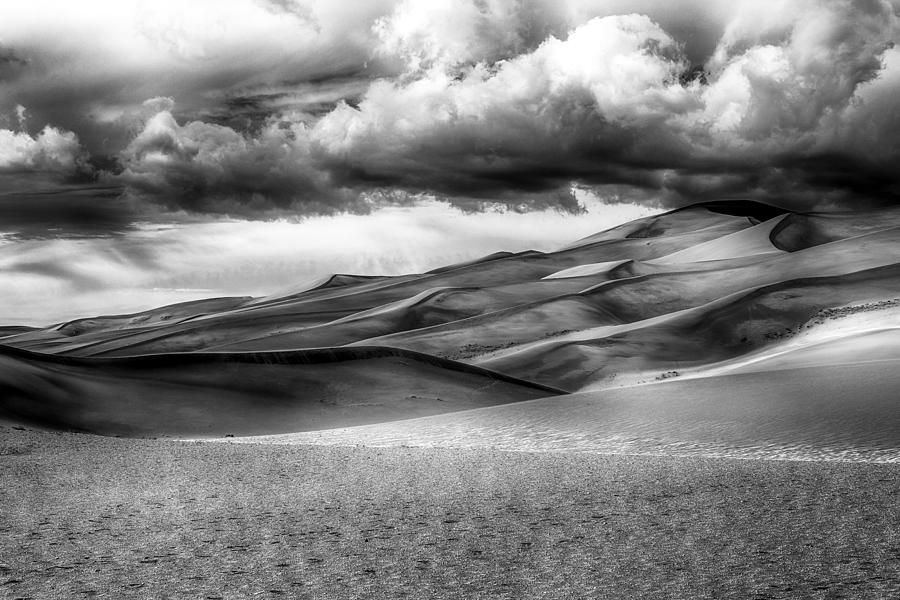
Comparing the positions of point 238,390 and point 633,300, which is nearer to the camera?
point 238,390

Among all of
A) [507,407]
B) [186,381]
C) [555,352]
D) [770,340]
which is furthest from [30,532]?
[770,340]

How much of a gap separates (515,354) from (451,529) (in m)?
40.6

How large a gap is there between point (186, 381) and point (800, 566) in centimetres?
2556

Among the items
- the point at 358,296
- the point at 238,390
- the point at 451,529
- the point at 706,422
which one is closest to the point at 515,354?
the point at 238,390

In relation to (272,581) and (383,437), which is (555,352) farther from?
(272,581)

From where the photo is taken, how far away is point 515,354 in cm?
5003

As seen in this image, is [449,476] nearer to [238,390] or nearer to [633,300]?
[238,390]

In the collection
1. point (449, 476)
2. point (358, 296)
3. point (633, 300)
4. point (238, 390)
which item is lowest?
point (449, 476)

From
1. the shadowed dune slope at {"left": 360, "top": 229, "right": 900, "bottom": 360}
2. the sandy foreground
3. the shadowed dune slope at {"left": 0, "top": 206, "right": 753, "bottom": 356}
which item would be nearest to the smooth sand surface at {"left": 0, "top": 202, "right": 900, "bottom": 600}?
the sandy foreground

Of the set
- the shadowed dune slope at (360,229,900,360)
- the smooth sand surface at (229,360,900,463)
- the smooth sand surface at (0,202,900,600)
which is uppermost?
the shadowed dune slope at (360,229,900,360)

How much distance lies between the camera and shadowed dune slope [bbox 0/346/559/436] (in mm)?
25453

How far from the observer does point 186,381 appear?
30.1 metres

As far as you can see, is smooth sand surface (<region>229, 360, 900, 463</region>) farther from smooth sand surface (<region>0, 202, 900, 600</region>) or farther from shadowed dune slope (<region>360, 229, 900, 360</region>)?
shadowed dune slope (<region>360, 229, 900, 360</region>)

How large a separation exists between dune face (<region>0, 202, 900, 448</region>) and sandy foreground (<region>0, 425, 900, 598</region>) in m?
6.19
